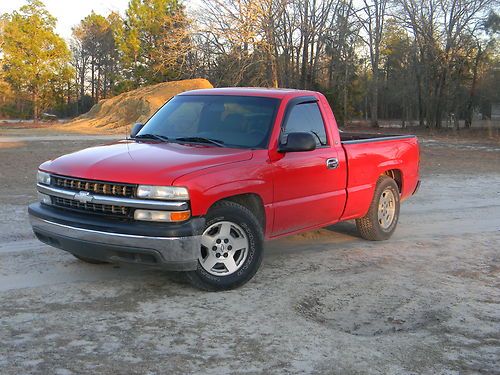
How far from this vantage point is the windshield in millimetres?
5805

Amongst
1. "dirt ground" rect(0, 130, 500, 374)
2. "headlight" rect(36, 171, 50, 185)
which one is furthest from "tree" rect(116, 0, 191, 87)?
"headlight" rect(36, 171, 50, 185)

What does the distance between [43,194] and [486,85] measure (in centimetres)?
4949

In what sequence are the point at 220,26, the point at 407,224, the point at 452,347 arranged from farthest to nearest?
1. the point at 220,26
2. the point at 407,224
3. the point at 452,347

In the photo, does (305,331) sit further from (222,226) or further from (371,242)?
(371,242)

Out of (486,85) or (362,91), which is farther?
(362,91)

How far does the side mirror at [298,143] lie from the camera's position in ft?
18.5

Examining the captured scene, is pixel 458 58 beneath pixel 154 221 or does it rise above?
A: above

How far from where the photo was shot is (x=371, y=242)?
24.7 ft

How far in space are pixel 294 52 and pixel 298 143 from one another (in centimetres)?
3643

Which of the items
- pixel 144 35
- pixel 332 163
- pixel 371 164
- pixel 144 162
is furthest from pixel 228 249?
pixel 144 35

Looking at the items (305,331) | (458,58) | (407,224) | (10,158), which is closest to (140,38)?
(458,58)

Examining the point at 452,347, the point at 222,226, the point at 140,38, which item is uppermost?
the point at 140,38

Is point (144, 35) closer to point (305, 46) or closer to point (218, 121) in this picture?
point (305, 46)

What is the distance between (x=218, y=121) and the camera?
609cm
